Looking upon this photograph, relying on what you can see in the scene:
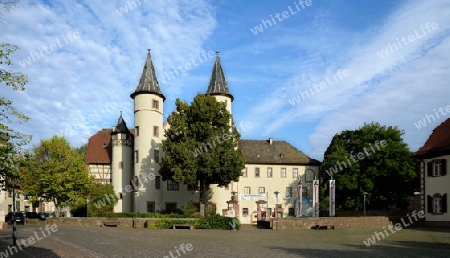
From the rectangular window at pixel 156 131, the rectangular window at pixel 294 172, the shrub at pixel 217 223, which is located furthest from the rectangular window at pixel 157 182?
the rectangular window at pixel 294 172

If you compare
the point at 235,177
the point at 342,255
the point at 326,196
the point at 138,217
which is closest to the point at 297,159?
the point at 326,196

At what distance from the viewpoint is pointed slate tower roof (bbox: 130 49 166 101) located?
44603 millimetres

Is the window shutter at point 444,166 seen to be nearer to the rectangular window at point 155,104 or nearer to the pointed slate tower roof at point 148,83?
the rectangular window at point 155,104

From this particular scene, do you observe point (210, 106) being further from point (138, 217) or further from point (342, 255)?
point (342, 255)

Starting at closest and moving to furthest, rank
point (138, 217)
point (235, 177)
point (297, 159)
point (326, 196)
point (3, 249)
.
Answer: point (3, 249)
point (138, 217)
point (235, 177)
point (326, 196)
point (297, 159)

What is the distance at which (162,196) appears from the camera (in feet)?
149

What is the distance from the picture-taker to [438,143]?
3409 centimetres

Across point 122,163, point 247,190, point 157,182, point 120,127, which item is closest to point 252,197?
point 247,190

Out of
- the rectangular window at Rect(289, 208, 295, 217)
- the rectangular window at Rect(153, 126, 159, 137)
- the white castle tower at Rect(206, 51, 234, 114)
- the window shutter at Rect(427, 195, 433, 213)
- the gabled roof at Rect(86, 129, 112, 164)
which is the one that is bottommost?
the rectangular window at Rect(289, 208, 295, 217)

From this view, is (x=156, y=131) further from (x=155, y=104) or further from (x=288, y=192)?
(x=288, y=192)

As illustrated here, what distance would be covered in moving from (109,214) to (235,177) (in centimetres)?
1314

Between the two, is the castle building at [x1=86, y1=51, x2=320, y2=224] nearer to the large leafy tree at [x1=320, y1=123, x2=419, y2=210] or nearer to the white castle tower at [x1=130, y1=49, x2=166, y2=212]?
the white castle tower at [x1=130, y1=49, x2=166, y2=212]

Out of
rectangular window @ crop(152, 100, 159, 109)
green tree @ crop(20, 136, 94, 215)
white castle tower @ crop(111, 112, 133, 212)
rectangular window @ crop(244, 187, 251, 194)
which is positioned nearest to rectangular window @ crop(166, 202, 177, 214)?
white castle tower @ crop(111, 112, 133, 212)

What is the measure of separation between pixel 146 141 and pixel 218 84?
441 inches
